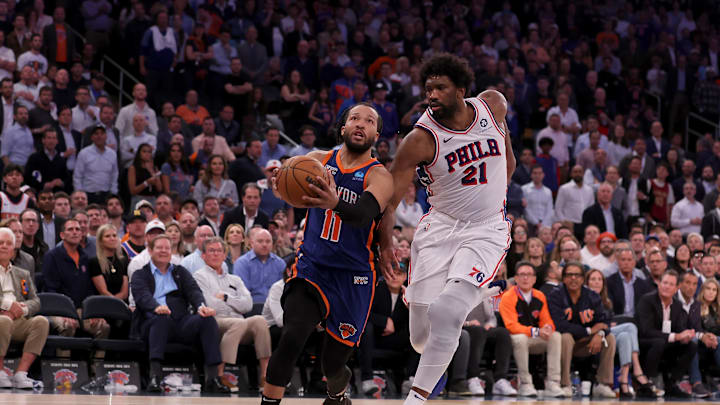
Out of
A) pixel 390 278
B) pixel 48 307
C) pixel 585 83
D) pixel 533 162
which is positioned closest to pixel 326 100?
pixel 533 162

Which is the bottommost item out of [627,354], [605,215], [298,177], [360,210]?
[627,354]

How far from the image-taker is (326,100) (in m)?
17.2

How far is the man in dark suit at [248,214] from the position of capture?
12.9 meters

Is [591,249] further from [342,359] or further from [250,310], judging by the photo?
[342,359]

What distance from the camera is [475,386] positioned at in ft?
36.9

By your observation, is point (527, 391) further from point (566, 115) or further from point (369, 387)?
point (566, 115)

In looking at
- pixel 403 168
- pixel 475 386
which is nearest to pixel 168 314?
pixel 475 386

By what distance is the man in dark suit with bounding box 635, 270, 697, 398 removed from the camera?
12656 mm

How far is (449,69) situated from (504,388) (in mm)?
6112

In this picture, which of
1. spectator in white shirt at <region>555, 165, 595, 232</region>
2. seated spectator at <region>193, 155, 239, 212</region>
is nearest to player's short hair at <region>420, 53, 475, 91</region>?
seated spectator at <region>193, 155, 239, 212</region>

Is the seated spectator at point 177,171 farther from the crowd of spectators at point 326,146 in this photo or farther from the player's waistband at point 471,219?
the player's waistband at point 471,219

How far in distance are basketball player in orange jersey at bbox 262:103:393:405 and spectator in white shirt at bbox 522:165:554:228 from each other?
9.95 m

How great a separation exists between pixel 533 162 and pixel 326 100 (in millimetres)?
3663

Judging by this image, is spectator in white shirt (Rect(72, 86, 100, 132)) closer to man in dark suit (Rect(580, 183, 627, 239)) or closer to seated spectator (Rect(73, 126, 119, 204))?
seated spectator (Rect(73, 126, 119, 204))
